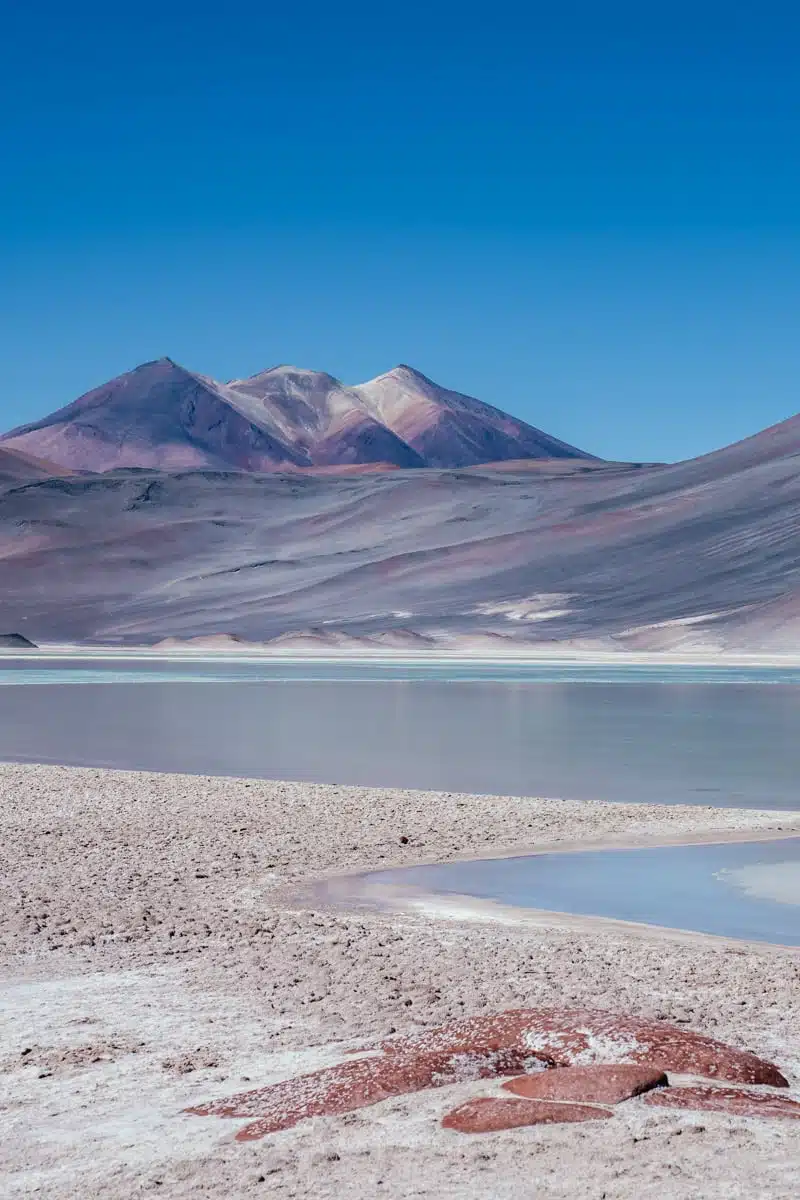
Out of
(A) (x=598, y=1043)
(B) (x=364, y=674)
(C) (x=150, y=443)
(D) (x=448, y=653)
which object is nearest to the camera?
(A) (x=598, y=1043)

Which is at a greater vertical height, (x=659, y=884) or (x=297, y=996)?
(x=297, y=996)

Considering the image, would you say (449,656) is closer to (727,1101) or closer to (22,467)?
(727,1101)

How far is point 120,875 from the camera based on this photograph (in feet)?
31.0

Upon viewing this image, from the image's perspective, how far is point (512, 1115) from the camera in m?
4.29

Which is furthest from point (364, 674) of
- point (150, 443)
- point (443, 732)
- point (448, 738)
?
point (150, 443)

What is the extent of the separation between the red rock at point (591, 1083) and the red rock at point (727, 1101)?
0.17ft

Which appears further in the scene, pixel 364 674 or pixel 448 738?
pixel 364 674

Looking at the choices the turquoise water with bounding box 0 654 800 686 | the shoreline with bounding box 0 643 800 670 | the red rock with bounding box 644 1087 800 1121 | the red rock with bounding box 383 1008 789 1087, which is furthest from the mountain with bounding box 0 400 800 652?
the red rock with bounding box 644 1087 800 1121

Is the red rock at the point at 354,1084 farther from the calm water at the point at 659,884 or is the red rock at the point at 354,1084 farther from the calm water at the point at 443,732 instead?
Answer: the calm water at the point at 443,732

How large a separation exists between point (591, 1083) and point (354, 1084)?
70 centimetres

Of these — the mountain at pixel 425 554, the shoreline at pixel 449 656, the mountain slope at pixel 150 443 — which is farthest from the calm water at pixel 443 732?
the mountain slope at pixel 150 443

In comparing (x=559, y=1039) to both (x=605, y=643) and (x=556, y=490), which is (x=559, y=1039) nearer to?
(x=605, y=643)

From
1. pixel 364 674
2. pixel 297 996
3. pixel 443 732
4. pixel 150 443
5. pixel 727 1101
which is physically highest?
pixel 150 443

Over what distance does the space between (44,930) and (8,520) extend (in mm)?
120115
